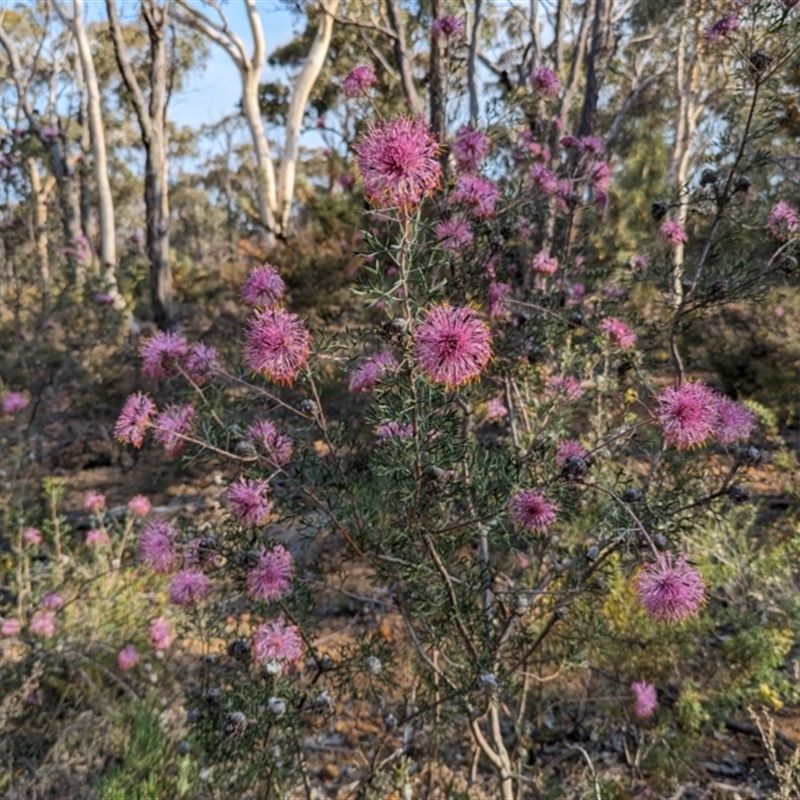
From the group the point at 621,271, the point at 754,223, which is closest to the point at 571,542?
the point at 621,271

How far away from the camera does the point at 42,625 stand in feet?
9.12

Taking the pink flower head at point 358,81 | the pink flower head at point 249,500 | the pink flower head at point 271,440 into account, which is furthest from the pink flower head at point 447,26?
the pink flower head at point 249,500

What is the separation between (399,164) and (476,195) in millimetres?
813

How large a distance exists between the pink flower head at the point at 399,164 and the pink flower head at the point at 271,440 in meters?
0.66

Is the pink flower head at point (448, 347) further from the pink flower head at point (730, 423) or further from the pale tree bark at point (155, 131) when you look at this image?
the pale tree bark at point (155, 131)

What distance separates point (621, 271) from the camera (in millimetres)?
2604

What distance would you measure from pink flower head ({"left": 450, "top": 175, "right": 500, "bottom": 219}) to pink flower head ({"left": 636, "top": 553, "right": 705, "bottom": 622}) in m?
1.11

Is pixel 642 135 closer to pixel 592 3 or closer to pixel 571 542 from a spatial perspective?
pixel 592 3

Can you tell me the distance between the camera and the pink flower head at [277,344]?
48.1 inches

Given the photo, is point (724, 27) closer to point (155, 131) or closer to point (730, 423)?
point (730, 423)

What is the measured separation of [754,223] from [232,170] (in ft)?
94.5

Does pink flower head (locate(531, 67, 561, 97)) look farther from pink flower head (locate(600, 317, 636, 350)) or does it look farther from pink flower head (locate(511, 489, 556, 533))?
pink flower head (locate(511, 489, 556, 533))

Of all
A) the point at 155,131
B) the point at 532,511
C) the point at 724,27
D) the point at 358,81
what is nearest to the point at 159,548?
the point at 532,511

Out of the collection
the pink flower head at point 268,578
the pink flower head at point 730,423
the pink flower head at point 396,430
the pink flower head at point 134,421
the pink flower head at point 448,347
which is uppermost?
the pink flower head at point 448,347
